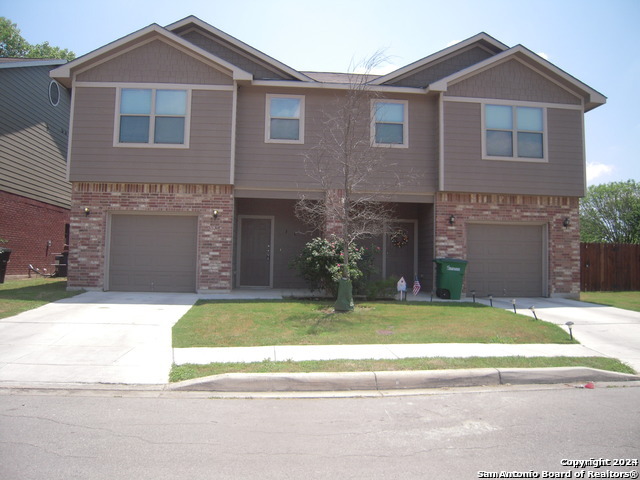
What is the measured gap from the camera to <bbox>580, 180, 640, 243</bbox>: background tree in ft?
95.5

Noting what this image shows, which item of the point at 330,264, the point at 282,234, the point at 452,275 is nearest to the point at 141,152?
the point at 282,234

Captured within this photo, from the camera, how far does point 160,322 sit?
29.1 ft

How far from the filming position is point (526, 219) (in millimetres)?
13281

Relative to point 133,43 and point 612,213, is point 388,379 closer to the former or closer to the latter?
point 133,43

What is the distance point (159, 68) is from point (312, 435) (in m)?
11.4

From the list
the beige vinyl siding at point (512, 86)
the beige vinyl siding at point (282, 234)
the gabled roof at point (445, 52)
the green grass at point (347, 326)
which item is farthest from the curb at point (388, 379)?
the gabled roof at point (445, 52)

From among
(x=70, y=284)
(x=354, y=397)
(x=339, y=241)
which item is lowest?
(x=354, y=397)

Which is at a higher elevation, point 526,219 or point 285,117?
point 285,117

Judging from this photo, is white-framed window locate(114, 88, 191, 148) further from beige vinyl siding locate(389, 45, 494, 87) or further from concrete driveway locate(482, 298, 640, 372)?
concrete driveway locate(482, 298, 640, 372)

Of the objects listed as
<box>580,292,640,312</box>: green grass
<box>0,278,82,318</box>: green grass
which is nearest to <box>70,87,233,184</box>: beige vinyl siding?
<box>0,278,82,318</box>: green grass

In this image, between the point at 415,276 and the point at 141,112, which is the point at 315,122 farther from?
the point at 415,276

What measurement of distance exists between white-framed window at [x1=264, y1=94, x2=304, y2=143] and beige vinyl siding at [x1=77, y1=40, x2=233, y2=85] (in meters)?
1.40

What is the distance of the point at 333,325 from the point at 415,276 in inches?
262

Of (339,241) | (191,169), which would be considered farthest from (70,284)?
(339,241)
